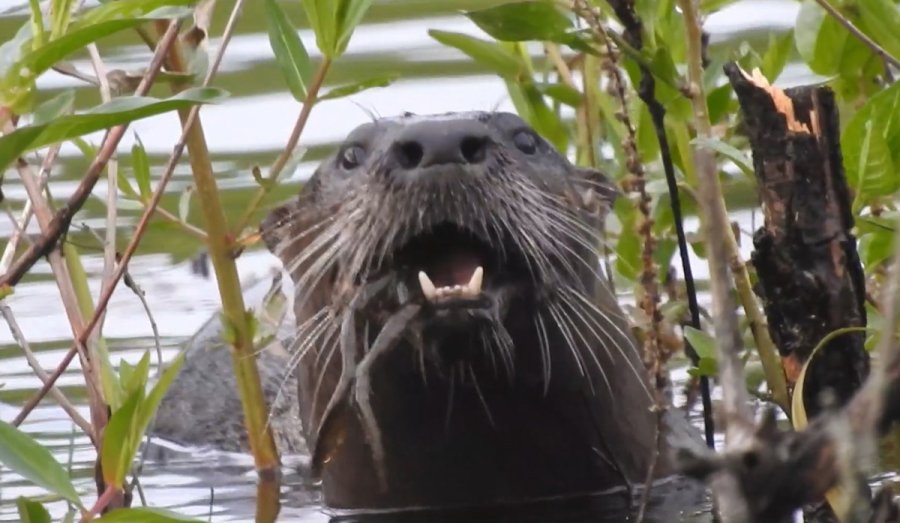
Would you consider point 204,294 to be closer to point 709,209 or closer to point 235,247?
point 235,247

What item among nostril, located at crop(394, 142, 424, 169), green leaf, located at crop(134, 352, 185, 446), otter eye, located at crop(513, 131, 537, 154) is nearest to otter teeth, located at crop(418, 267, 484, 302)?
nostril, located at crop(394, 142, 424, 169)

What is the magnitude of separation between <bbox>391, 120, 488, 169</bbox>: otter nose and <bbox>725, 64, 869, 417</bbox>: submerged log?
62 cm

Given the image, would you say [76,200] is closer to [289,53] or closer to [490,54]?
[289,53]

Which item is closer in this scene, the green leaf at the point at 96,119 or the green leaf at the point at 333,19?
the green leaf at the point at 96,119

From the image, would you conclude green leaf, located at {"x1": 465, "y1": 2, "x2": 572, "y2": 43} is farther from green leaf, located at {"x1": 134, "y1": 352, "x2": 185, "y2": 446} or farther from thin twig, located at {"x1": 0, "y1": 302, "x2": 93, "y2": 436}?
thin twig, located at {"x1": 0, "y1": 302, "x2": 93, "y2": 436}

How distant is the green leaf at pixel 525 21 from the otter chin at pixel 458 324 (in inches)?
9.6

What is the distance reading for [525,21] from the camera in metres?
3.71

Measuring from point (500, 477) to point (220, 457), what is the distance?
5.14 feet

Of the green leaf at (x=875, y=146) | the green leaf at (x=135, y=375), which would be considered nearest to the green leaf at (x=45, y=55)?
the green leaf at (x=135, y=375)

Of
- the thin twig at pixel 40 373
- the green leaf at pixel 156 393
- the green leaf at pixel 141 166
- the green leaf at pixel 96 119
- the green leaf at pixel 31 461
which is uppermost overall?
the green leaf at pixel 141 166

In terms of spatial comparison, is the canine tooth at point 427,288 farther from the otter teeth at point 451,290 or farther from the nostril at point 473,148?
the nostril at point 473,148

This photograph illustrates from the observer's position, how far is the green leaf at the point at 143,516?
2857 mm

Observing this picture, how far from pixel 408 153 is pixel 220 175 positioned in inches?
152

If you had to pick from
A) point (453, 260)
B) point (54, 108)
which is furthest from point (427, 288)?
point (54, 108)
